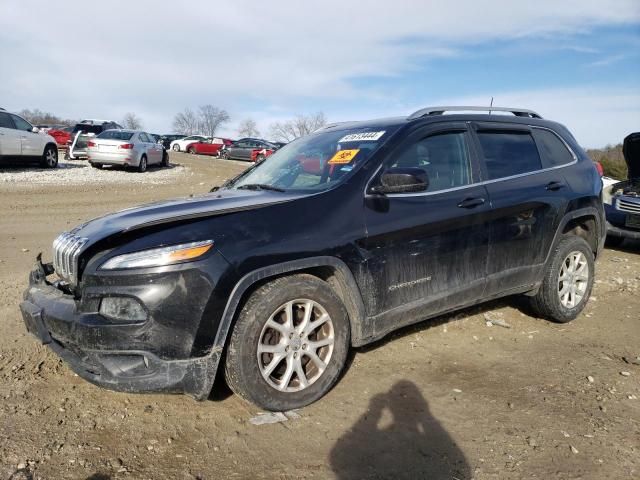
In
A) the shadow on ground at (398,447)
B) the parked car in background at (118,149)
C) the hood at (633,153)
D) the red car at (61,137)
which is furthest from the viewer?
the red car at (61,137)

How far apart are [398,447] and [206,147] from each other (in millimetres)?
36011

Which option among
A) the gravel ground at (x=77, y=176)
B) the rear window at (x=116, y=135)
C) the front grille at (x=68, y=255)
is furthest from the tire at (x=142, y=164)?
the front grille at (x=68, y=255)

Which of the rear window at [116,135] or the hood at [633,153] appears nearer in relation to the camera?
the hood at [633,153]

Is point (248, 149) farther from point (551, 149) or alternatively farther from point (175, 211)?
point (175, 211)

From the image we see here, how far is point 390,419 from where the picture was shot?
3.09 metres

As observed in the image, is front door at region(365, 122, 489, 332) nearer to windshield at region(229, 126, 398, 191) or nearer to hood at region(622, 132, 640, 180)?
windshield at region(229, 126, 398, 191)

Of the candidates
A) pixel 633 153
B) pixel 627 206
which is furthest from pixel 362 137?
pixel 633 153

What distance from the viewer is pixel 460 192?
12.6 feet

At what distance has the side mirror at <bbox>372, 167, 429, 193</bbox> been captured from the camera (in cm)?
338

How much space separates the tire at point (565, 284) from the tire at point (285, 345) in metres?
2.28

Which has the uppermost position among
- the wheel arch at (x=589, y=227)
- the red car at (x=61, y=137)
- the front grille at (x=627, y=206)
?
the red car at (x=61, y=137)

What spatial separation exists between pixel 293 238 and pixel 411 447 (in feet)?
4.47

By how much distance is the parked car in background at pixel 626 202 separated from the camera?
7.70 m

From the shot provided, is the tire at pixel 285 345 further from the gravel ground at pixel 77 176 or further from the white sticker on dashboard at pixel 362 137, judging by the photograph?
the gravel ground at pixel 77 176
